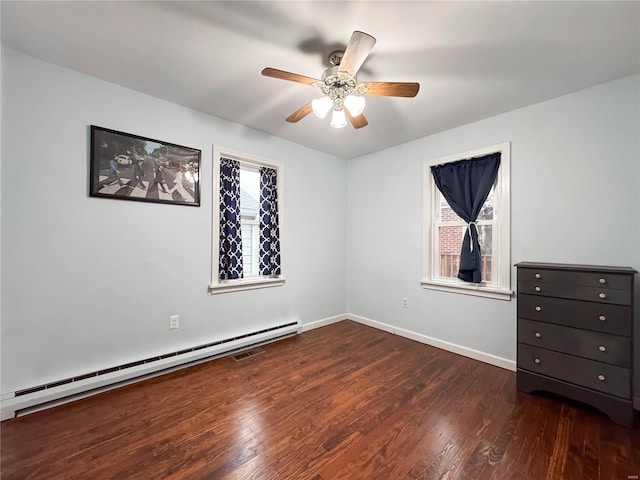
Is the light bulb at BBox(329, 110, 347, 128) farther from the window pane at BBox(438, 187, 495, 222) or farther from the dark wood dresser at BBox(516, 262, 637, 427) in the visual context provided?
the dark wood dresser at BBox(516, 262, 637, 427)

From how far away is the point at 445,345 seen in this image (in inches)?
120

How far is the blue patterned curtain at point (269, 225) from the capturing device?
130 inches

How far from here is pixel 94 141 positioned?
214 centimetres

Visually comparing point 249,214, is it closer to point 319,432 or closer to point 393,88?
point 393,88

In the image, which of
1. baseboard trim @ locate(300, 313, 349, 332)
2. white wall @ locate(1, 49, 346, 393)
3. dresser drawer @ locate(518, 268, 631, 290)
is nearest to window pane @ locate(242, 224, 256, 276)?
white wall @ locate(1, 49, 346, 393)

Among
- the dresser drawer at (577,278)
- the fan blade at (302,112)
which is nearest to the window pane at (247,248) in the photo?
the fan blade at (302,112)

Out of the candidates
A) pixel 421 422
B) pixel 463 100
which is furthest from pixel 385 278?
A: pixel 463 100

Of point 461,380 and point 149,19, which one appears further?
point 461,380

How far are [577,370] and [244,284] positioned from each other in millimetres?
3020

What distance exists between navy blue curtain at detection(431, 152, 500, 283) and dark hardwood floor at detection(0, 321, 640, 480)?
1.07 m

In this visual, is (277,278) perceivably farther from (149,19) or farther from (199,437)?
(149,19)

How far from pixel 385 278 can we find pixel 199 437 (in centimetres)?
274

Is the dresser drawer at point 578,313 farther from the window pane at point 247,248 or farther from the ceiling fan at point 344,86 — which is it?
the window pane at point 247,248

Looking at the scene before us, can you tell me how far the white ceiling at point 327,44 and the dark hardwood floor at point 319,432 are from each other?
100 inches
